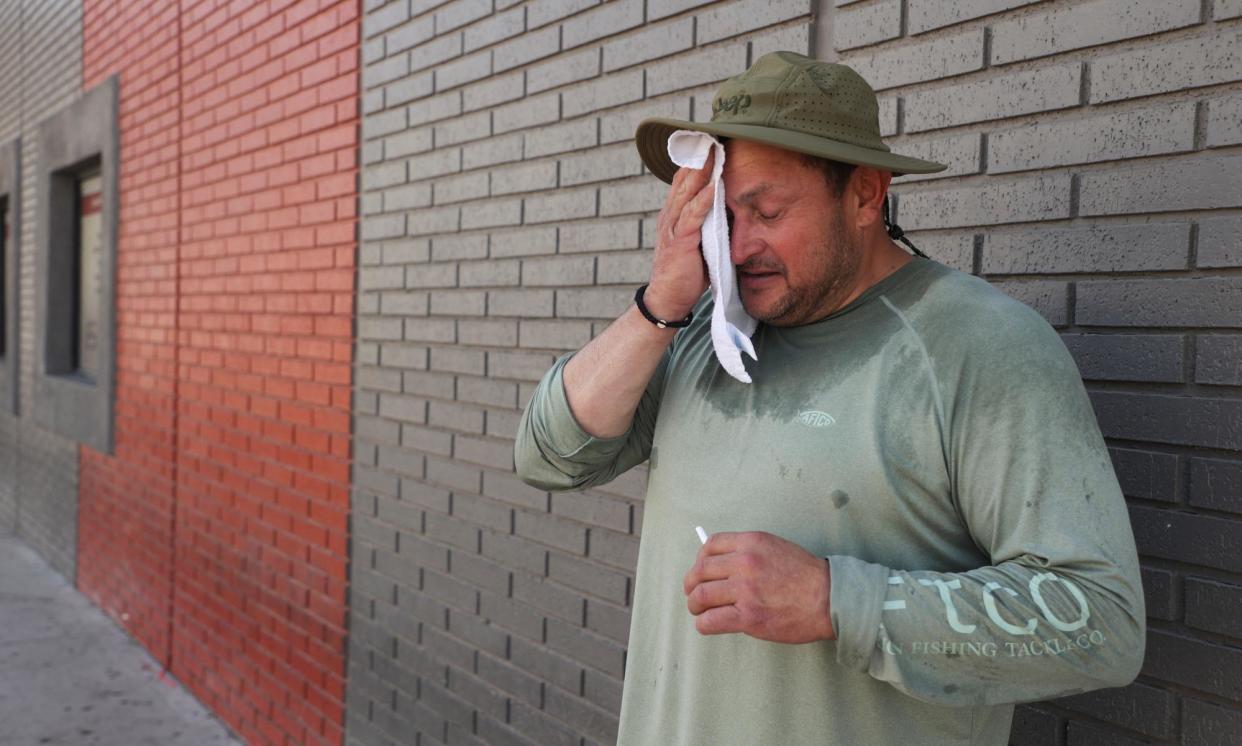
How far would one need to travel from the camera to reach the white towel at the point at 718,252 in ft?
5.59

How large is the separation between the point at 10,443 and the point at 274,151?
6525 millimetres

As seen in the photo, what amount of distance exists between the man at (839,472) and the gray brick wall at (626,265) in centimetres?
39

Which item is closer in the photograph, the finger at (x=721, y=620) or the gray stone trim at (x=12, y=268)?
the finger at (x=721, y=620)

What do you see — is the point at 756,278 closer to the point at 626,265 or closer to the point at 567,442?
the point at 567,442

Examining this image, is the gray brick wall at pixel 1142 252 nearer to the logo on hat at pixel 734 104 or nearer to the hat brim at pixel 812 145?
the hat brim at pixel 812 145

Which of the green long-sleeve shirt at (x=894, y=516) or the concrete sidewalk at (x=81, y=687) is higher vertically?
the green long-sleeve shirt at (x=894, y=516)

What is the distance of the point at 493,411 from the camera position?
11.7ft

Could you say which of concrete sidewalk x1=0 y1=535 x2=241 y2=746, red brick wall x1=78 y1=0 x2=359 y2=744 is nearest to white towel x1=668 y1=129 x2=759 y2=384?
red brick wall x1=78 y1=0 x2=359 y2=744

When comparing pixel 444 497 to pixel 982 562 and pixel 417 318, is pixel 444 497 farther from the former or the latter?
pixel 982 562

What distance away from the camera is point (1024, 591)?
1423mm

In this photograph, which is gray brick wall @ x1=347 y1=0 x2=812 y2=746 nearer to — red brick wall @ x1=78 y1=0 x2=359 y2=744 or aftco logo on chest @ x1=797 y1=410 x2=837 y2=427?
red brick wall @ x1=78 y1=0 x2=359 y2=744

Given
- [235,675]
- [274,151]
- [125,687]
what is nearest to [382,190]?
[274,151]

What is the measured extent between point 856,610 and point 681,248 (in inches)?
24.1

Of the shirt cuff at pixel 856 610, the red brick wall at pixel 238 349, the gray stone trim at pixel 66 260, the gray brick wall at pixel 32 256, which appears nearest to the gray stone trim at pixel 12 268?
the gray brick wall at pixel 32 256
